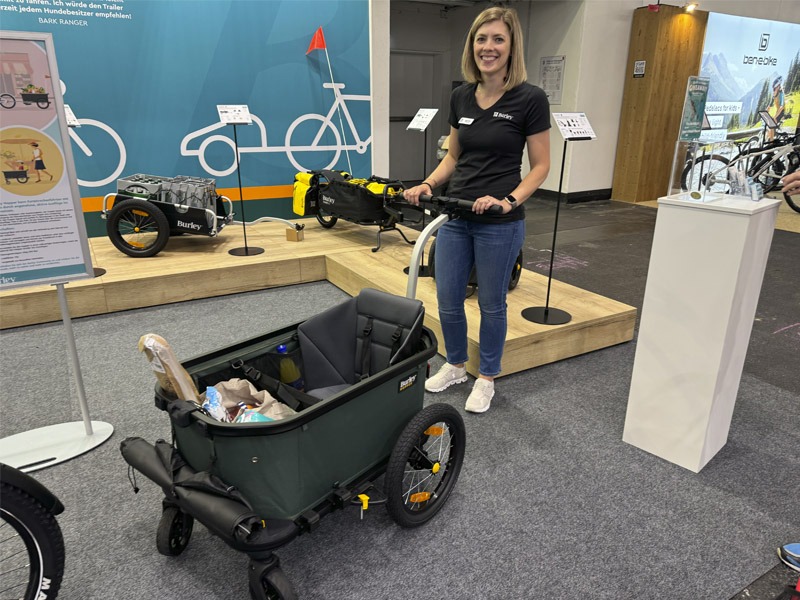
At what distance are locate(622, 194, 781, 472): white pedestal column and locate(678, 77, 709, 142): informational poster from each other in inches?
213

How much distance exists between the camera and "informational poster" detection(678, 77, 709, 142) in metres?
6.69

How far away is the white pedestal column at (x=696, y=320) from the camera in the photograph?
6.28ft

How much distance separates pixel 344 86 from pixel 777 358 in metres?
4.54

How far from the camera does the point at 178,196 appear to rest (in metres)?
4.30

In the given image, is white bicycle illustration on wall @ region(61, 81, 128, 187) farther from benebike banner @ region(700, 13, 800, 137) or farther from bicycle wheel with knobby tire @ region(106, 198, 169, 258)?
benebike banner @ region(700, 13, 800, 137)

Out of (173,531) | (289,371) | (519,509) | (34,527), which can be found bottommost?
(519,509)

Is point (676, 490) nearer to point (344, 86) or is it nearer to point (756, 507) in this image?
point (756, 507)

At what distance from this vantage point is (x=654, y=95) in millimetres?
7430

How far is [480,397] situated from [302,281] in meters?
2.35

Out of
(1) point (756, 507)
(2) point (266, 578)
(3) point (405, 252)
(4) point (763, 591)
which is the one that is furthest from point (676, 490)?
(3) point (405, 252)

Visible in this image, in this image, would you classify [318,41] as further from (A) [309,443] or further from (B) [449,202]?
(A) [309,443]

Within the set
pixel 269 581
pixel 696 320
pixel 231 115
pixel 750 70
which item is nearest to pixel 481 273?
pixel 696 320

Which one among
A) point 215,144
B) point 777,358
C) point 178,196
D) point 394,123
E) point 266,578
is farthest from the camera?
point 394,123

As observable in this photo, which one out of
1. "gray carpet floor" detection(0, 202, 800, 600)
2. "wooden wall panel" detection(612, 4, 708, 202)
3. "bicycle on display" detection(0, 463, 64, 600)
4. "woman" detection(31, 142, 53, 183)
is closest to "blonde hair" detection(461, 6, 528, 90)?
"gray carpet floor" detection(0, 202, 800, 600)
